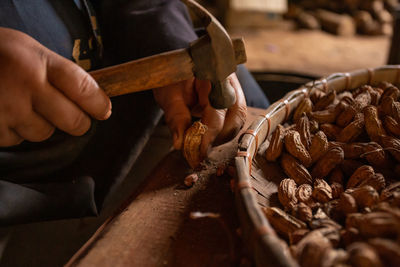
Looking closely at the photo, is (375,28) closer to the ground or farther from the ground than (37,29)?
closer to the ground

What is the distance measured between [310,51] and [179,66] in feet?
12.3

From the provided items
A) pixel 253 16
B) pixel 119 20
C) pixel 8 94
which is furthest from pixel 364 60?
pixel 8 94

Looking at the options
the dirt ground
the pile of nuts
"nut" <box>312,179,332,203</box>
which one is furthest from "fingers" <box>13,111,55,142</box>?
the dirt ground

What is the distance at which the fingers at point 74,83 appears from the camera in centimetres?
75

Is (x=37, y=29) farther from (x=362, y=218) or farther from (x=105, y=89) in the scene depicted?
Result: (x=362, y=218)

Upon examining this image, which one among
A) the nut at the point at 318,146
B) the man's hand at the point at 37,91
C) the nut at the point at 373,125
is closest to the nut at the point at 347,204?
the nut at the point at 318,146

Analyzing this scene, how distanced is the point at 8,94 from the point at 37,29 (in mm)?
423

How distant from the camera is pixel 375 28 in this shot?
4.78 metres

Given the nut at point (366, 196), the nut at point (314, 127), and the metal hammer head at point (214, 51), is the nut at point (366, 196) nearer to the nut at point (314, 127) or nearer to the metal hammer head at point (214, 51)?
the nut at point (314, 127)

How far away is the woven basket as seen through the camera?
553 mm

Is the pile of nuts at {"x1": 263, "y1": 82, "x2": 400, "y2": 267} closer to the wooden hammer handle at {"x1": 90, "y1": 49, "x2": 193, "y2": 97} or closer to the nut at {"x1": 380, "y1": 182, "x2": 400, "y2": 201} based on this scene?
the nut at {"x1": 380, "y1": 182, "x2": 400, "y2": 201}

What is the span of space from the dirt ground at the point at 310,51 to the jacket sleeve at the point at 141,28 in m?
2.29

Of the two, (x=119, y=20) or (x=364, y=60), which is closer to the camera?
(x=119, y=20)

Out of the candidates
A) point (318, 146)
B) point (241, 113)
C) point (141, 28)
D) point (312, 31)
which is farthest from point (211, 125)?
point (312, 31)
